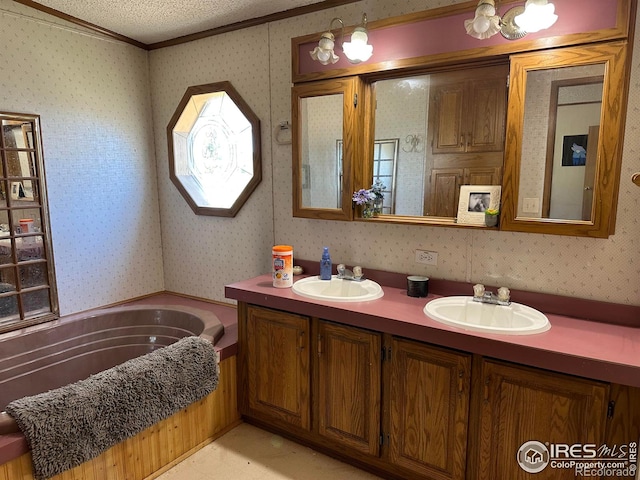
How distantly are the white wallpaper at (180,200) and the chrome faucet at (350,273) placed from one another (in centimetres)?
10

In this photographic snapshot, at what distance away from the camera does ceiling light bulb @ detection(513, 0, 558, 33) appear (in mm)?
1590

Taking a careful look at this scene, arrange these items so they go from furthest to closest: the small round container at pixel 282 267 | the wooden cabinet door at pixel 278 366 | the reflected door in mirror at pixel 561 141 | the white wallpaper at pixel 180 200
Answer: the small round container at pixel 282 267
the wooden cabinet door at pixel 278 366
the white wallpaper at pixel 180 200
the reflected door in mirror at pixel 561 141

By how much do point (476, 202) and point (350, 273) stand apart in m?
0.80

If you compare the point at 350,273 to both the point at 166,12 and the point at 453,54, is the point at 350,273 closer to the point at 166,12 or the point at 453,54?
the point at 453,54

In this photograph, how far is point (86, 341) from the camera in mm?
2828

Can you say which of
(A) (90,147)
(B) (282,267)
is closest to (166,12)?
(A) (90,147)

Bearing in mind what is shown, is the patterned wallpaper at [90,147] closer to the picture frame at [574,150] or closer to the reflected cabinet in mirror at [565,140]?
the reflected cabinet in mirror at [565,140]

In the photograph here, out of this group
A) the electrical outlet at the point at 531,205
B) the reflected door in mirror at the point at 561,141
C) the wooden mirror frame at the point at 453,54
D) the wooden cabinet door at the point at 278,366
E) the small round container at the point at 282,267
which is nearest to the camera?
the wooden mirror frame at the point at 453,54

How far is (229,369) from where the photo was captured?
242cm

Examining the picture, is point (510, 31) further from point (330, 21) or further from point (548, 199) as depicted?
point (330, 21)

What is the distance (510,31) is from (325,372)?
1.71 meters

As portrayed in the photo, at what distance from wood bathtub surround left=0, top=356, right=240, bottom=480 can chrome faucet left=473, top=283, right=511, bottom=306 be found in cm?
138

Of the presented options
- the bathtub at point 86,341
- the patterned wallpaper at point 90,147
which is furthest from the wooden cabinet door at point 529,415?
the patterned wallpaper at point 90,147

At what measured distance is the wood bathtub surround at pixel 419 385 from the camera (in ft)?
4.87
